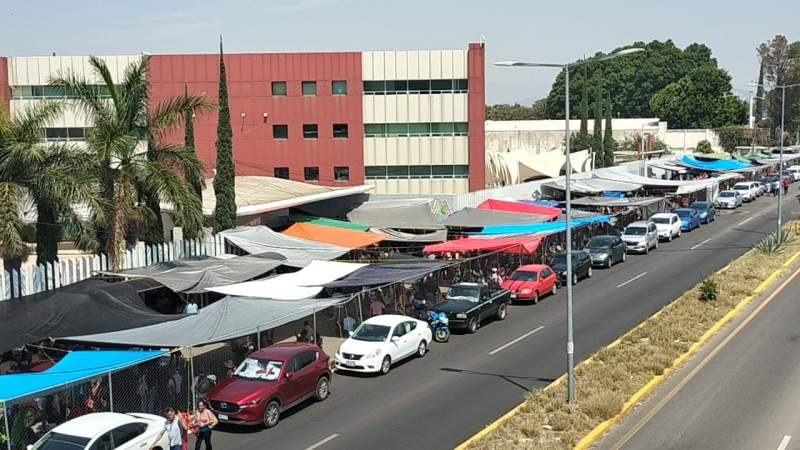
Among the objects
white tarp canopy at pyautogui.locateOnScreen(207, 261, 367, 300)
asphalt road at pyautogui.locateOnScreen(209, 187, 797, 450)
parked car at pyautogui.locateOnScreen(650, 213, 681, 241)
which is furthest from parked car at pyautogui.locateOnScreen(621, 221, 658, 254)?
white tarp canopy at pyautogui.locateOnScreen(207, 261, 367, 300)

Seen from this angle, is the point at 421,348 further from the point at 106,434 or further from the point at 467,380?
the point at 106,434

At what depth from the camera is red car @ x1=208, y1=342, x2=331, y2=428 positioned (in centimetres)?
1841

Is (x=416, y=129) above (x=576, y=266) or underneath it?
above

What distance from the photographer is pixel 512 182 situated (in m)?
67.4

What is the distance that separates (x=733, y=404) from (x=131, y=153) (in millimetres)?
19289

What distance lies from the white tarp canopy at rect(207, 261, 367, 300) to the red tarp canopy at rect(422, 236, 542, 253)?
5713mm

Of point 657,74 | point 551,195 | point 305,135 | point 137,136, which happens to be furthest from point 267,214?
point 657,74

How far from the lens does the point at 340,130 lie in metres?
58.7

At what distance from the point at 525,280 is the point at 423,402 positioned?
1400 cm

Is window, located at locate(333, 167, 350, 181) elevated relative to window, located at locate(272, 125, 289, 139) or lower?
lower

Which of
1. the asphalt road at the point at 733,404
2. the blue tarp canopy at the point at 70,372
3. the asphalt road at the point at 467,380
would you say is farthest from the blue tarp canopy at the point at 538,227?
the blue tarp canopy at the point at 70,372

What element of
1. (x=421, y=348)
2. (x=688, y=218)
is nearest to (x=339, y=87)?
(x=688, y=218)

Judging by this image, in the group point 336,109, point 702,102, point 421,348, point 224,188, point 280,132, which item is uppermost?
point 702,102

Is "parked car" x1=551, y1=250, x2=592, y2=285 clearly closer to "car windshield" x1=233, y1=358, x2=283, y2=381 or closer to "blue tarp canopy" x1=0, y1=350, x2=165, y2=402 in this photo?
"car windshield" x1=233, y1=358, x2=283, y2=381
